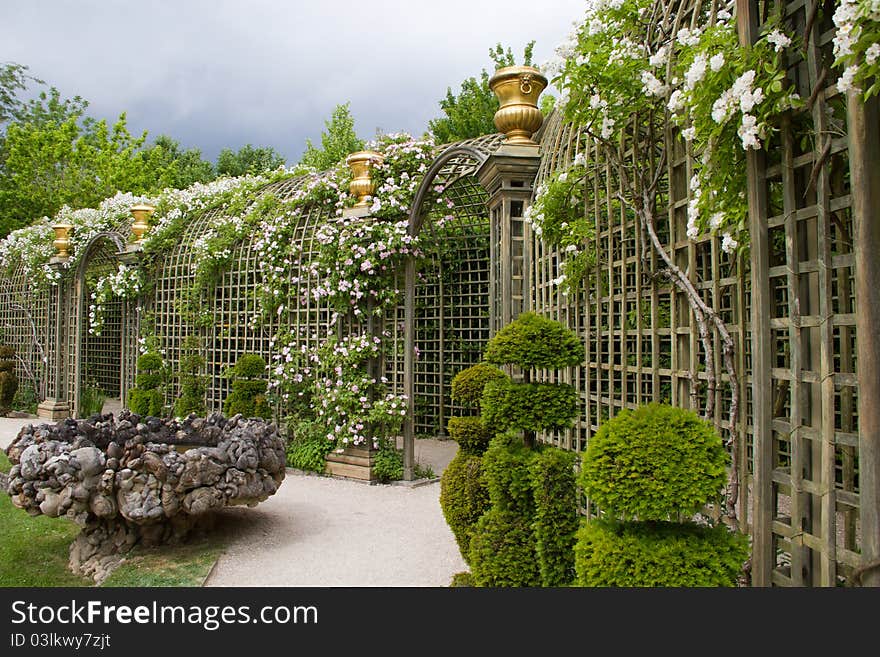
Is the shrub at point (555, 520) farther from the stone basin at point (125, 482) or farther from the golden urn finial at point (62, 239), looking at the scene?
the golden urn finial at point (62, 239)

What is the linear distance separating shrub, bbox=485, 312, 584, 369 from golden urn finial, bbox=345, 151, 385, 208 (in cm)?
364

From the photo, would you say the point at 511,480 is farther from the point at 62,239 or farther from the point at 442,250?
the point at 62,239

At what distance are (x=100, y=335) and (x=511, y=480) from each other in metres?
10.0

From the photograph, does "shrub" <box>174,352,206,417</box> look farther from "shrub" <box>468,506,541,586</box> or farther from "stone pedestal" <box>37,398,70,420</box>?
"shrub" <box>468,506,541,586</box>

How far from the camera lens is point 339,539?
13.9 feet

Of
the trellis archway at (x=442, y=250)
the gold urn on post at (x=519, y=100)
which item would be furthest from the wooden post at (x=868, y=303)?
the trellis archway at (x=442, y=250)

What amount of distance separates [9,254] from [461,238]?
30.9 feet

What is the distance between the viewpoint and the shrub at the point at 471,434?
3367mm

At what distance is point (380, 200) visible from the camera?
241 inches

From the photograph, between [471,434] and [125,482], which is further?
[125,482]

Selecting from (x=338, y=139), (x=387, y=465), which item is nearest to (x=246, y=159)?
(x=338, y=139)

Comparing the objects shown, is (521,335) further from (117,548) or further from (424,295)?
(424,295)

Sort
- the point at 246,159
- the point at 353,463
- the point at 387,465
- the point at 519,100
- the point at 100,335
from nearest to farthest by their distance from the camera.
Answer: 1. the point at 519,100
2. the point at 387,465
3. the point at 353,463
4. the point at 100,335
5. the point at 246,159

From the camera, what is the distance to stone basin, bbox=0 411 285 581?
12.0 feet
